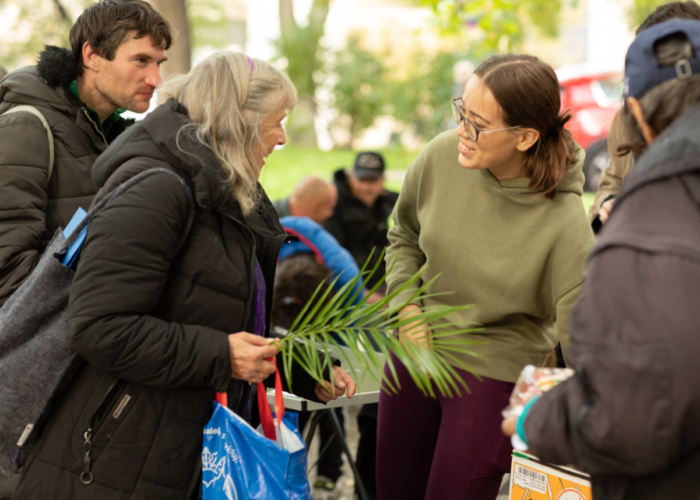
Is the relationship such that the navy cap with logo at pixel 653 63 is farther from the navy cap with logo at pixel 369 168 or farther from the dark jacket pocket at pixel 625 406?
the navy cap with logo at pixel 369 168

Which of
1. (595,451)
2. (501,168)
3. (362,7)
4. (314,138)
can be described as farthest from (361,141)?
(595,451)

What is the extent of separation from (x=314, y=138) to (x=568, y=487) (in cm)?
1549

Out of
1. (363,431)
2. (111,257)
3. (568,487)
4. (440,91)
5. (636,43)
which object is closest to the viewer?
(636,43)

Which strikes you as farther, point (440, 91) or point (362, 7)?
point (362, 7)

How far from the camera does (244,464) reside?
1831 millimetres

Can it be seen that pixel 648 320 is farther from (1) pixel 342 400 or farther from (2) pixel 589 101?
(2) pixel 589 101

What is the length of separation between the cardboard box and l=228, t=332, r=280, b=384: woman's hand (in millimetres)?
861

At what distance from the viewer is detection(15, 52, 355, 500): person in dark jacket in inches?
66.2

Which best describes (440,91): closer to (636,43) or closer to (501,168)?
(501,168)

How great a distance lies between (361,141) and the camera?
1781 cm

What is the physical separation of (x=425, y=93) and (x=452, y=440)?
13041 millimetres

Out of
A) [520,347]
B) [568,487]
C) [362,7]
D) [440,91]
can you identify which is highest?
[362,7]

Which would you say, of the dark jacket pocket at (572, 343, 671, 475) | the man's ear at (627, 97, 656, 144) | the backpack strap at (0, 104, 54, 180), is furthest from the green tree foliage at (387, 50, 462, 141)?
the dark jacket pocket at (572, 343, 671, 475)

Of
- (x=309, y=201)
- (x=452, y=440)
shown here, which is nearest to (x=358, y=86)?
(x=309, y=201)
